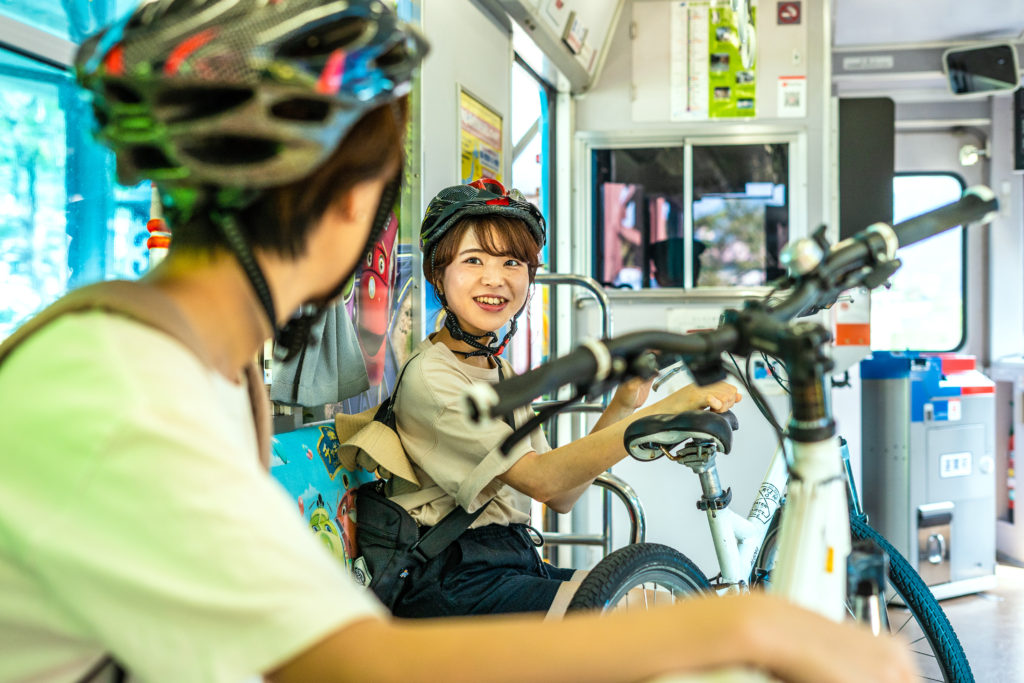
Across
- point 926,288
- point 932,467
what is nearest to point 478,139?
point 932,467

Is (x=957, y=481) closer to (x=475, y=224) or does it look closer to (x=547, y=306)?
(x=547, y=306)

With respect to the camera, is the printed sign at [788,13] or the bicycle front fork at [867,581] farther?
the printed sign at [788,13]

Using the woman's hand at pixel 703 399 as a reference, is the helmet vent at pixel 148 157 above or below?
above

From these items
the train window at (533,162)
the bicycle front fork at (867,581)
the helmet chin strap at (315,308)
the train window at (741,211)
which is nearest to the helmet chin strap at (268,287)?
the helmet chin strap at (315,308)

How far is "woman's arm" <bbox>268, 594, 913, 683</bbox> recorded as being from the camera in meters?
0.57

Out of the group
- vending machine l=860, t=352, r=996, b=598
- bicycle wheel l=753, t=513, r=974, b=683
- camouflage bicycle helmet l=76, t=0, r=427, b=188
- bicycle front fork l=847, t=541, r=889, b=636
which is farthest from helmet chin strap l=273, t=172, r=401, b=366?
vending machine l=860, t=352, r=996, b=598

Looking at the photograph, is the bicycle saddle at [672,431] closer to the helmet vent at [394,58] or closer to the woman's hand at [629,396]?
the woman's hand at [629,396]

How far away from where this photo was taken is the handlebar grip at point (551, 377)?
2.41 feet

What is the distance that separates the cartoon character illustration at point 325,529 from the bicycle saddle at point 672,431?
0.58 meters

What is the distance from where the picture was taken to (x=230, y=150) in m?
0.72

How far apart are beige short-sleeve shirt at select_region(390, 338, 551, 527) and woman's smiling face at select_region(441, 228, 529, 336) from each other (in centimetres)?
13

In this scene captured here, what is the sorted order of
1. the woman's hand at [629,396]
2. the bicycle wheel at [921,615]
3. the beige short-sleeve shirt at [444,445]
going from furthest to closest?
1. the bicycle wheel at [921,615]
2. the woman's hand at [629,396]
3. the beige short-sleeve shirt at [444,445]

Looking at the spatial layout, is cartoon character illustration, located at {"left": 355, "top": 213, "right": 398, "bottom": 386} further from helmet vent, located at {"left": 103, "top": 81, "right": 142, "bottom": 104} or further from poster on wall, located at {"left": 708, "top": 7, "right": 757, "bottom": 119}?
poster on wall, located at {"left": 708, "top": 7, "right": 757, "bottom": 119}

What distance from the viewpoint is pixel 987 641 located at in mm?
3863
